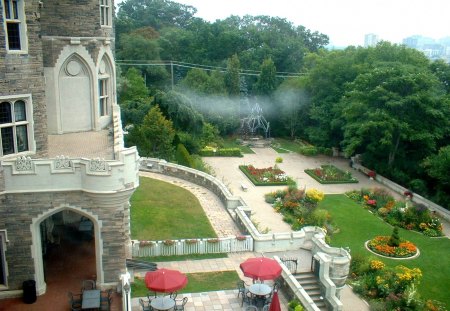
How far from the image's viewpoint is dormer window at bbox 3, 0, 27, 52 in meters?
15.2

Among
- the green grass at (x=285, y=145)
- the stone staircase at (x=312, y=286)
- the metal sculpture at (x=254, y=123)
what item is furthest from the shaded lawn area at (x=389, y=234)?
the metal sculpture at (x=254, y=123)

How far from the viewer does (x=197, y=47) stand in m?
73.9

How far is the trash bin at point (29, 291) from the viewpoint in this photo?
15770mm

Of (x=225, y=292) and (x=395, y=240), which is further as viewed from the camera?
(x=395, y=240)

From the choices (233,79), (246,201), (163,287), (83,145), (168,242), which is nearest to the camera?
(163,287)

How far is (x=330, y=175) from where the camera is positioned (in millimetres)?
39438

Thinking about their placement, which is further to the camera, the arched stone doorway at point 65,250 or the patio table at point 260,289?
the patio table at point 260,289

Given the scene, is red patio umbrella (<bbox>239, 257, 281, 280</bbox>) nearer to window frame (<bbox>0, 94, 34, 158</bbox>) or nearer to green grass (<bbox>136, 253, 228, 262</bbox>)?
green grass (<bbox>136, 253, 228, 262</bbox>)

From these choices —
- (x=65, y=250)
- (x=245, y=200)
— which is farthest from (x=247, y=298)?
(x=245, y=200)

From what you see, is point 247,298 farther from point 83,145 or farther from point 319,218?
point 319,218

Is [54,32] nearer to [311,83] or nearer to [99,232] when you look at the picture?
[99,232]

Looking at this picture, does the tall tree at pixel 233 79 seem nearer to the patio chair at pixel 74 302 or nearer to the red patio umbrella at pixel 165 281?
the red patio umbrella at pixel 165 281

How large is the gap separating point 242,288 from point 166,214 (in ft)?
31.0

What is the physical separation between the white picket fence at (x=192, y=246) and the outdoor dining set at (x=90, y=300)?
516cm
